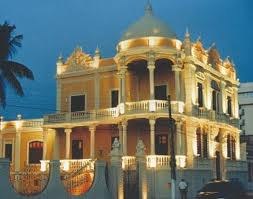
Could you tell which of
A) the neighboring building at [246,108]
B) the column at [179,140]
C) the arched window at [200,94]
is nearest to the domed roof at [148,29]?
the arched window at [200,94]

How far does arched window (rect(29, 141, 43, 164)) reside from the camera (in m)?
43.5

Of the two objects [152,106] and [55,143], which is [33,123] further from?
[152,106]

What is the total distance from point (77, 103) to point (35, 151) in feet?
22.0

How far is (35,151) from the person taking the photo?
4375 cm

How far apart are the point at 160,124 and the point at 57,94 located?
9.72m

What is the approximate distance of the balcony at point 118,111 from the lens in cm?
3341

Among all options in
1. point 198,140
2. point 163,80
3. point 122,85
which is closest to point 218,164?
point 198,140

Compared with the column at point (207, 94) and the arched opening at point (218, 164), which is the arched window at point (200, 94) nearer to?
the column at point (207, 94)

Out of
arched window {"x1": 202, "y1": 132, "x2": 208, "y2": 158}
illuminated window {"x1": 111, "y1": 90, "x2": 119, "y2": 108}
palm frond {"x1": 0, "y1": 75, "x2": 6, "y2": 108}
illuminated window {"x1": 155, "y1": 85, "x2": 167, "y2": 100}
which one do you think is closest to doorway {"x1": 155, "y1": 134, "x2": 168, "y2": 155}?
illuminated window {"x1": 155, "y1": 85, "x2": 167, "y2": 100}

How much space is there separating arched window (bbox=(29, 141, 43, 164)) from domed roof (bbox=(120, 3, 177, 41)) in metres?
13.8

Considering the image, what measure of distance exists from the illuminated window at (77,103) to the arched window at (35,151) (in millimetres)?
5476

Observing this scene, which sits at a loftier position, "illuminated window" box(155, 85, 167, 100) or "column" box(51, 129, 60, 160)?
"illuminated window" box(155, 85, 167, 100)

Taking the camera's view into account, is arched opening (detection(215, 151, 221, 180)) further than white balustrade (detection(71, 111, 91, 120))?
Yes

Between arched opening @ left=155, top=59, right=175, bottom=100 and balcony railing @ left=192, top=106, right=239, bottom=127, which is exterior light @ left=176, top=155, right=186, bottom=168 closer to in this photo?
balcony railing @ left=192, top=106, right=239, bottom=127
